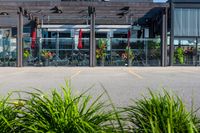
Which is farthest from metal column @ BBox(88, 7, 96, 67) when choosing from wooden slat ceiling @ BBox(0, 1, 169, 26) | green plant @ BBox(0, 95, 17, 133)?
green plant @ BBox(0, 95, 17, 133)

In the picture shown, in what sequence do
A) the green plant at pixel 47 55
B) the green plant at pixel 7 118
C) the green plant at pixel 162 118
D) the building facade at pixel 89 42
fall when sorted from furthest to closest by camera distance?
the green plant at pixel 47 55 → the building facade at pixel 89 42 → the green plant at pixel 7 118 → the green plant at pixel 162 118

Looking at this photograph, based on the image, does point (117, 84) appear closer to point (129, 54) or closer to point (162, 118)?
point (162, 118)

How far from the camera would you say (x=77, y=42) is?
38625mm

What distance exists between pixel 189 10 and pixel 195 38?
7.74 feet

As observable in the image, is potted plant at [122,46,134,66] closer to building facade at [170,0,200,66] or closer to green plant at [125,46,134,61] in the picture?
green plant at [125,46,134,61]

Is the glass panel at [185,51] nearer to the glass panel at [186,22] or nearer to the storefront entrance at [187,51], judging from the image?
the storefront entrance at [187,51]

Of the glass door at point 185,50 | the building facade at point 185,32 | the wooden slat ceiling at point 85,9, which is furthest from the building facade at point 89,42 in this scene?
the glass door at point 185,50

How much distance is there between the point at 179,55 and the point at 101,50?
6.41 meters

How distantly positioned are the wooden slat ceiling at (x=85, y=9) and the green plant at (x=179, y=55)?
372 centimetres

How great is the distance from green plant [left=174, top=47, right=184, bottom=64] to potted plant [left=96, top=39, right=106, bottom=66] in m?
5.91

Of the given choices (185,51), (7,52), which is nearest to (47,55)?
(7,52)

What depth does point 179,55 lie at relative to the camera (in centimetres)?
3716

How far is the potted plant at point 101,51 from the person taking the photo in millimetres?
37844

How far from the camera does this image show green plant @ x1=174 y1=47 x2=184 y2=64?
37.1 m
